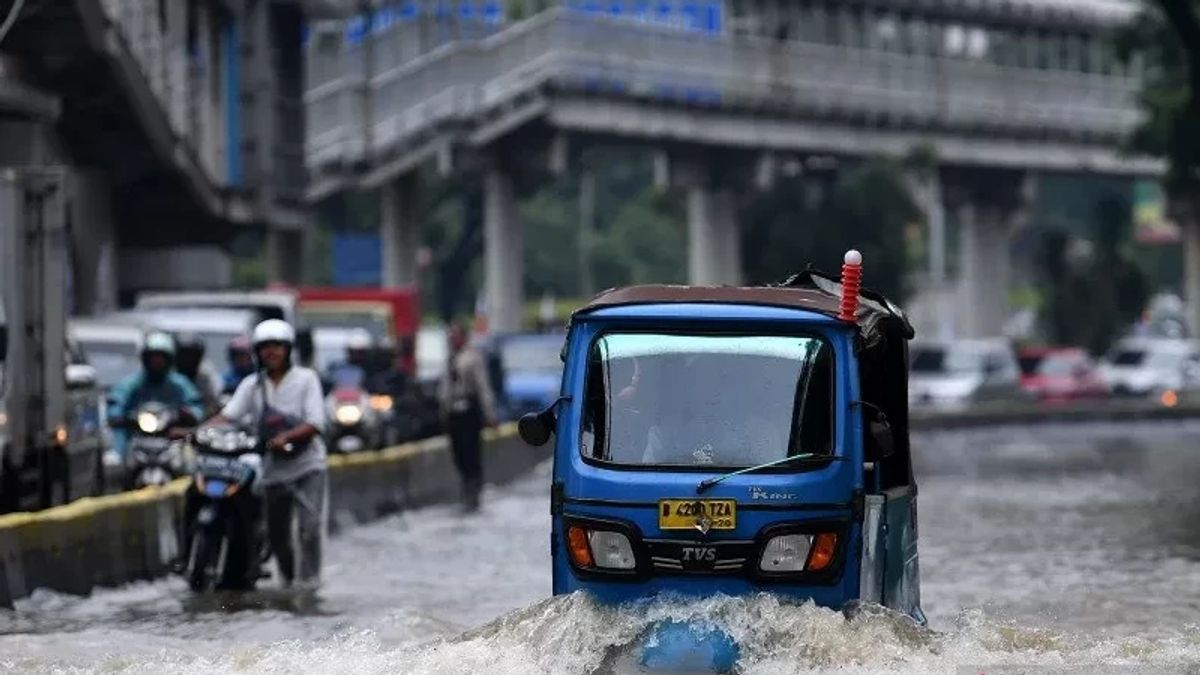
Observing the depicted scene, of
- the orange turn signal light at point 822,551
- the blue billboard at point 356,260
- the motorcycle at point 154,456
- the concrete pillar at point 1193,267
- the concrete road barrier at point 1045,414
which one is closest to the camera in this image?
the orange turn signal light at point 822,551

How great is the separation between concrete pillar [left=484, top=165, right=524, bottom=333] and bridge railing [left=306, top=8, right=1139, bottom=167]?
137 inches

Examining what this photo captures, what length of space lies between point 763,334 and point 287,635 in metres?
4.47

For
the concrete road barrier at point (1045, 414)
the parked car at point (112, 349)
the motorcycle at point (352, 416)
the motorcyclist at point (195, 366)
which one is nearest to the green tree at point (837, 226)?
the concrete road barrier at point (1045, 414)

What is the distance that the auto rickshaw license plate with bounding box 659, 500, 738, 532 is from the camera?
11.1m

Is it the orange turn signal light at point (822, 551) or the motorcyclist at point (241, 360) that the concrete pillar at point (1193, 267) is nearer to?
the motorcyclist at point (241, 360)

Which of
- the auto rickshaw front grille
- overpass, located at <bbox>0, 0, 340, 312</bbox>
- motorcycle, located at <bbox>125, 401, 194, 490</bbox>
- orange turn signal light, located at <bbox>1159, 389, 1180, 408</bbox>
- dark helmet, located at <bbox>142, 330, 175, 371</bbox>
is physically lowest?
orange turn signal light, located at <bbox>1159, 389, 1180, 408</bbox>

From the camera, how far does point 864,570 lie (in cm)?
1129

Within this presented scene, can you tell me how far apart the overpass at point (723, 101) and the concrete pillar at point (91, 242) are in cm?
1217

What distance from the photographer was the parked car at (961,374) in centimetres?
5142

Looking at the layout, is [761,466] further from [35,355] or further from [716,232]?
[716,232]

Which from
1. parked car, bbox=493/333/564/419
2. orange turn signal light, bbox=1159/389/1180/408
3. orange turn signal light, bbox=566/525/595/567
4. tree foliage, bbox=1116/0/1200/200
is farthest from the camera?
orange turn signal light, bbox=1159/389/1180/408

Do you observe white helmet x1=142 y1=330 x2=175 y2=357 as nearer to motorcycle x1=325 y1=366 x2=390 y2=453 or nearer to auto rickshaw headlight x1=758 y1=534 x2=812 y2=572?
motorcycle x1=325 y1=366 x2=390 y2=453

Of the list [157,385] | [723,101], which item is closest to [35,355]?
[157,385]

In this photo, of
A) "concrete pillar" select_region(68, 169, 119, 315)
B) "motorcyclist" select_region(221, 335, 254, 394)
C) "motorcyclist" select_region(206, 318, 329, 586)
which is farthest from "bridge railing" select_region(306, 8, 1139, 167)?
"motorcyclist" select_region(206, 318, 329, 586)
